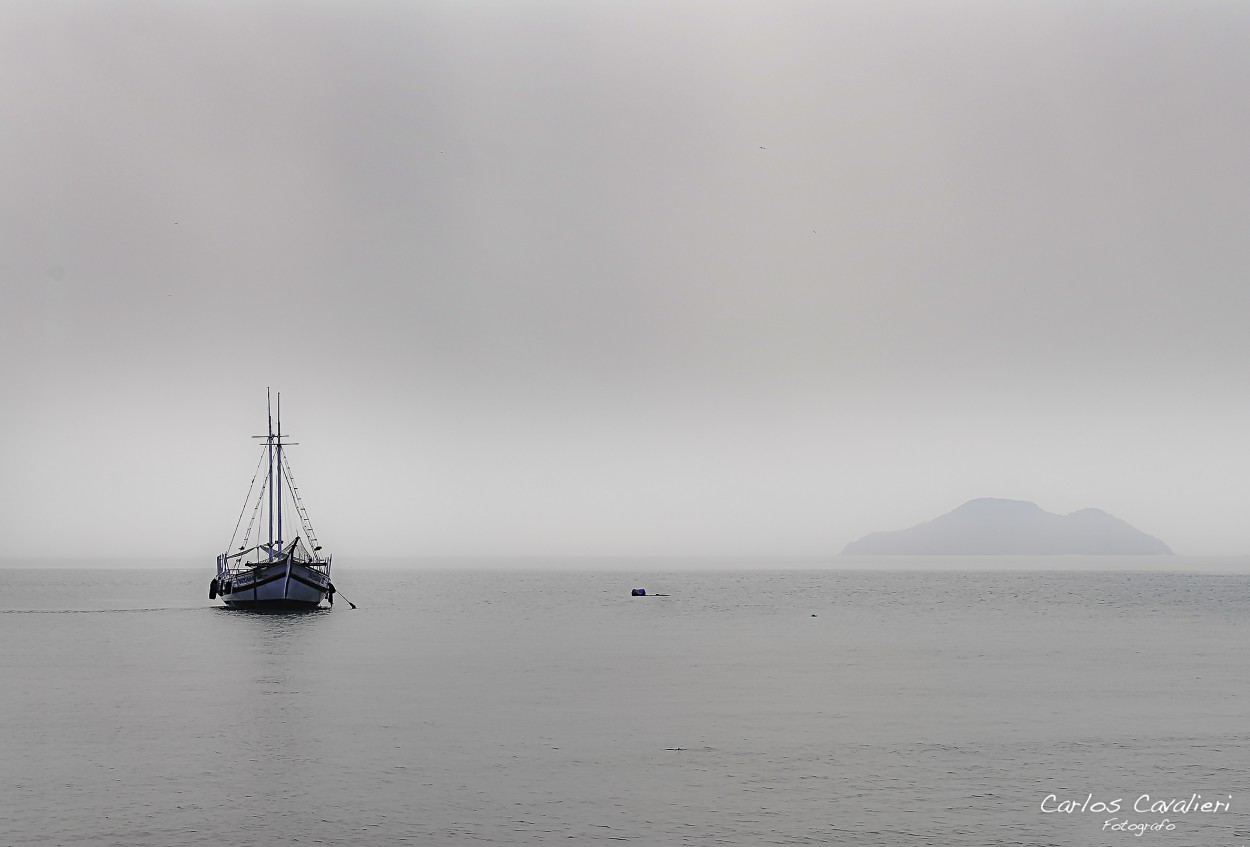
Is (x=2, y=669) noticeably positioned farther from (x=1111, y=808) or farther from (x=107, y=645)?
(x=1111, y=808)

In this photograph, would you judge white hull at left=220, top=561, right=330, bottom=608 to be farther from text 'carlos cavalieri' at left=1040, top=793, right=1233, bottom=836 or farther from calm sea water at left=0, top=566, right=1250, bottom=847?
text 'carlos cavalieri' at left=1040, top=793, right=1233, bottom=836

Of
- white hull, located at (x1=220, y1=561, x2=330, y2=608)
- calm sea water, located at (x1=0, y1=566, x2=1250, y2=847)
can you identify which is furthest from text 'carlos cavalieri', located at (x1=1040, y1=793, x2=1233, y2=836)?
white hull, located at (x1=220, y1=561, x2=330, y2=608)

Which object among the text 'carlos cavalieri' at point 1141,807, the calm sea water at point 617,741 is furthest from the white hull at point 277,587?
the text 'carlos cavalieri' at point 1141,807

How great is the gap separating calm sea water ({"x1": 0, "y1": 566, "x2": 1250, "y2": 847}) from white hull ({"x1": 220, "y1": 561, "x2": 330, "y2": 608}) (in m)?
34.5

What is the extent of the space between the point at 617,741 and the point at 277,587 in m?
86.8

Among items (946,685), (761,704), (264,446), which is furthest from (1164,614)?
(264,446)

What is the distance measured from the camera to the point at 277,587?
4626 inches

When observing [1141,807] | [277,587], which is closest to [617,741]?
[1141,807]

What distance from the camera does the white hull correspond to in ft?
386

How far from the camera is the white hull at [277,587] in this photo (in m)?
118

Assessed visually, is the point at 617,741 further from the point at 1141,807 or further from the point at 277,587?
the point at 277,587

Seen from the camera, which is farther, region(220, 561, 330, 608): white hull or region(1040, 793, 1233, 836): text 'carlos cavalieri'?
region(220, 561, 330, 608): white hull

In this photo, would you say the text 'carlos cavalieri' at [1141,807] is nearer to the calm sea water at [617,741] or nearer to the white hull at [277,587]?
the calm sea water at [617,741]

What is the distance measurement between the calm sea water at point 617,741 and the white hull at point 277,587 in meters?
34.5
